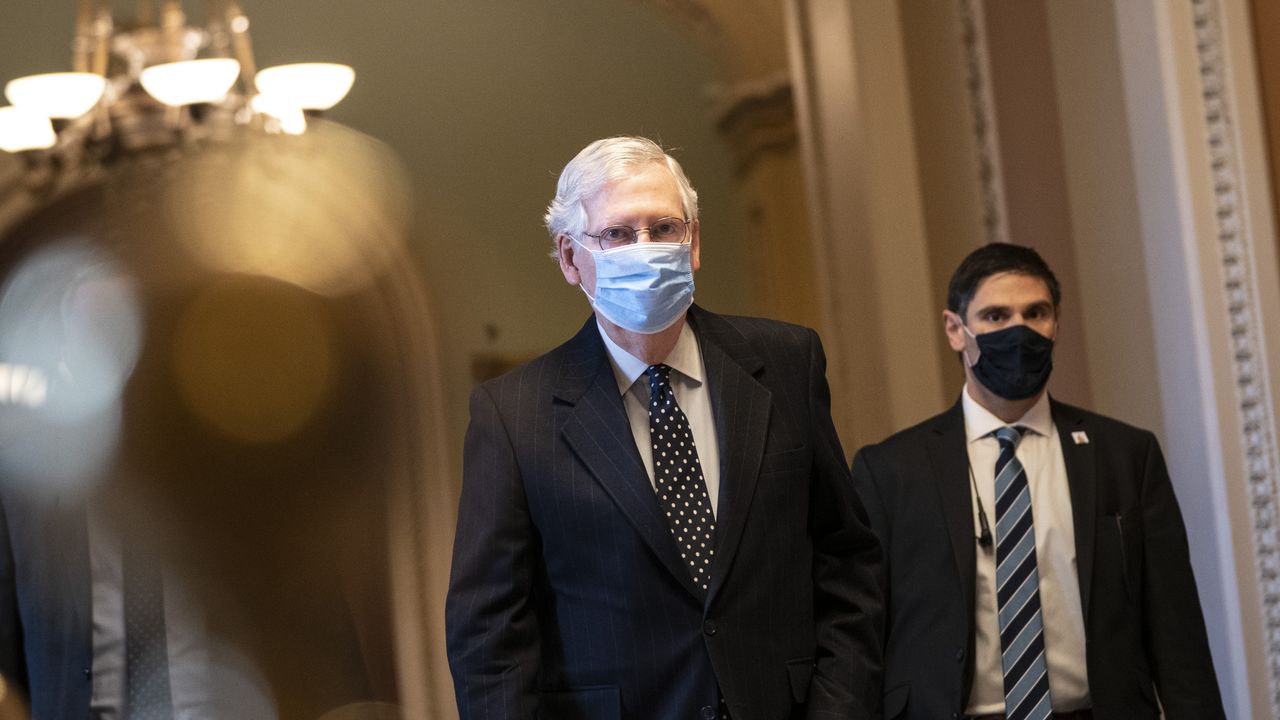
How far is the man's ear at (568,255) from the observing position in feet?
9.09

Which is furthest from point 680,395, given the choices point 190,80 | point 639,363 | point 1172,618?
point 190,80

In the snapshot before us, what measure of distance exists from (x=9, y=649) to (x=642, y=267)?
302cm

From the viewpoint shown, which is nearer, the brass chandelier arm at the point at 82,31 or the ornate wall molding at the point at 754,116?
the brass chandelier arm at the point at 82,31

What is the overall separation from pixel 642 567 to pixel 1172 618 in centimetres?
154

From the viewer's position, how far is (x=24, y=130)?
15.6 ft

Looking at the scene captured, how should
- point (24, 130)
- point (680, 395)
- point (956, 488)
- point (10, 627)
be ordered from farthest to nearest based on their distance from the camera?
point (24, 130) < point (10, 627) < point (956, 488) < point (680, 395)

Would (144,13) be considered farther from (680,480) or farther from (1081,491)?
(1081,491)

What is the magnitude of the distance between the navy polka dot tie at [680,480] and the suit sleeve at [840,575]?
0.84 ft

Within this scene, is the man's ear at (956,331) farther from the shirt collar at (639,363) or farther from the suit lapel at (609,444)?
the suit lapel at (609,444)

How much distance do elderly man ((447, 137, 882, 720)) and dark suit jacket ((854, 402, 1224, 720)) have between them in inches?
28.6

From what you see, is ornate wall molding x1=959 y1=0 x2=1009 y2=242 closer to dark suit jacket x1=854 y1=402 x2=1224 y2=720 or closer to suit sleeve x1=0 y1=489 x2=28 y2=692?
dark suit jacket x1=854 y1=402 x2=1224 y2=720

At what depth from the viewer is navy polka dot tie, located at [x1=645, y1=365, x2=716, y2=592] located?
2607 millimetres

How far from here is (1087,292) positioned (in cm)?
523

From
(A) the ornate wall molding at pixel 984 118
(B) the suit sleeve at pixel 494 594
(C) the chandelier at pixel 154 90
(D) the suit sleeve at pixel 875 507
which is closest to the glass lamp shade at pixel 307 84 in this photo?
(C) the chandelier at pixel 154 90
